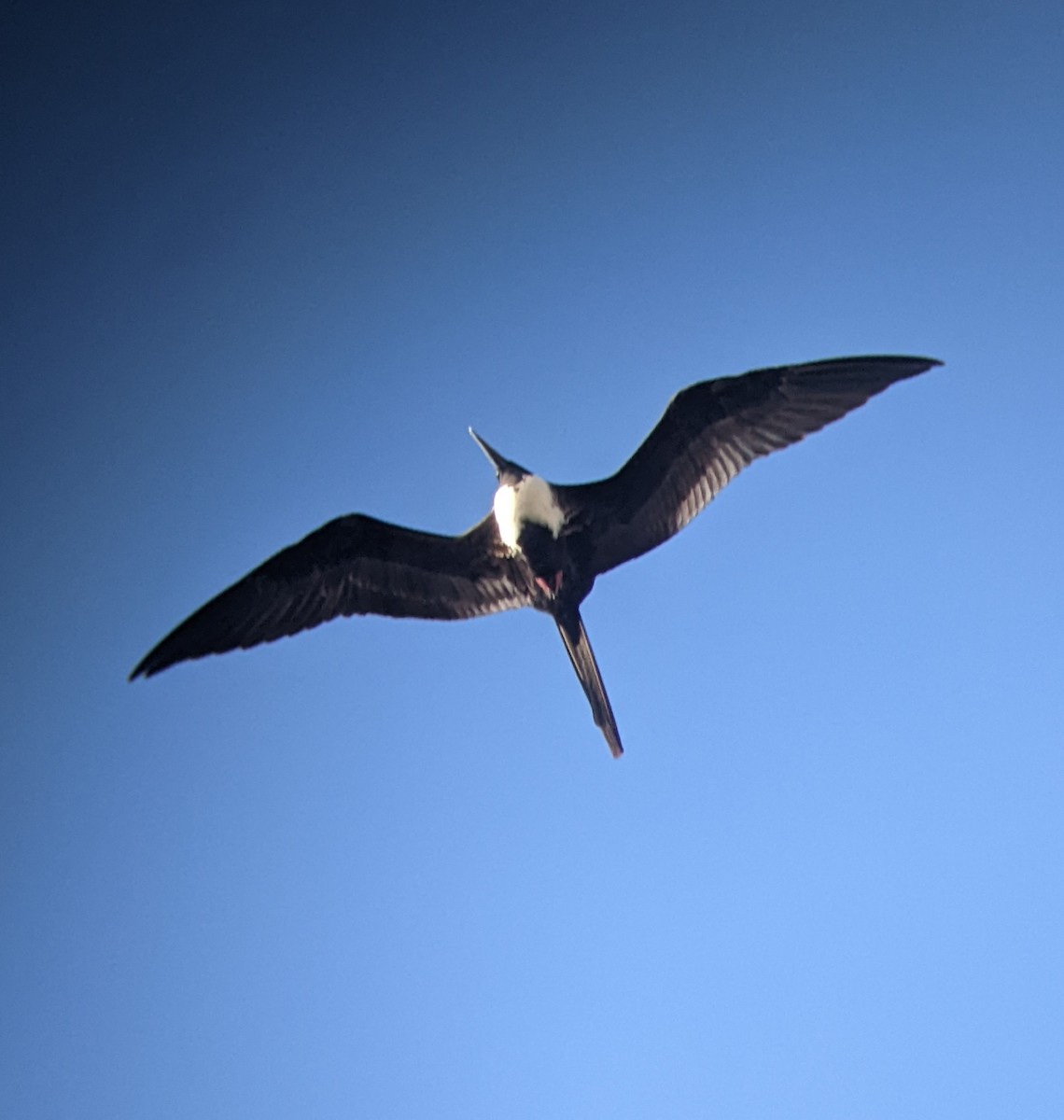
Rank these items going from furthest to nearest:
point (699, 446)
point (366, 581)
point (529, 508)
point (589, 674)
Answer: point (366, 581) < point (699, 446) < point (529, 508) < point (589, 674)

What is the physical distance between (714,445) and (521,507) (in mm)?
870

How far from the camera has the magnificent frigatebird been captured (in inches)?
205

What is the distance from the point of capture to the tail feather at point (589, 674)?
4.93 metres

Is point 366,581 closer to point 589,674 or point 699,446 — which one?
point 589,674

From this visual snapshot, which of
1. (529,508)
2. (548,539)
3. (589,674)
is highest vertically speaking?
(529,508)

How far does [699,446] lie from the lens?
17.5 feet

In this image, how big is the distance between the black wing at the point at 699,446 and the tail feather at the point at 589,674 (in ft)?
1.00

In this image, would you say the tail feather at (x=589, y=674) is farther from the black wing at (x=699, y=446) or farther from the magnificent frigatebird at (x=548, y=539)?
the black wing at (x=699, y=446)

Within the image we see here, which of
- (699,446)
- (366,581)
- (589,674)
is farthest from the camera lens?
(366,581)

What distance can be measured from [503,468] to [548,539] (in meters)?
0.41

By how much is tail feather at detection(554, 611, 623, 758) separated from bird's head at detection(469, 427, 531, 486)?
0.62 meters

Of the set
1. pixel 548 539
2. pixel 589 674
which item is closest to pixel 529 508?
pixel 548 539

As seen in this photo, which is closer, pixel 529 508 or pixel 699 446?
pixel 529 508

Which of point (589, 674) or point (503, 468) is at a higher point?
point (503, 468)
